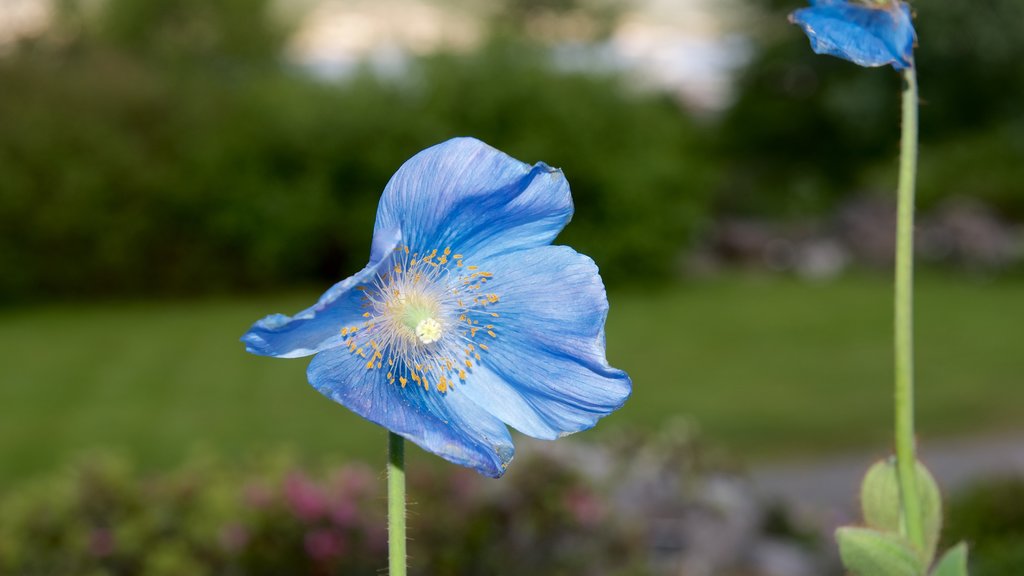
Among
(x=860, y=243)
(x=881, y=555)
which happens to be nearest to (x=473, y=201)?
(x=881, y=555)

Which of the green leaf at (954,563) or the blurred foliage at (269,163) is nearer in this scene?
the green leaf at (954,563)

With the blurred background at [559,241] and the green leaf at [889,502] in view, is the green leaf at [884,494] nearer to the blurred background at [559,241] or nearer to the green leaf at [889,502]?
the green leaf at [889,502]

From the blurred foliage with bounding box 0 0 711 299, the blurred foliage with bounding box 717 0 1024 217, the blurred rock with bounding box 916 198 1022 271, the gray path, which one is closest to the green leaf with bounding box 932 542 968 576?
the gray path

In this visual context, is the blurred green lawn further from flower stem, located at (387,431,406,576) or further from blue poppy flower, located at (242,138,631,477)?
flower stem, located at (387,431,406,576)

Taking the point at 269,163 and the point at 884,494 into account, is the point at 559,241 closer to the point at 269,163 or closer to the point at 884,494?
the point at 269,163

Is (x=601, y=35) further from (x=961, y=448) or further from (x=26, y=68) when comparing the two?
(x=961, y=448)

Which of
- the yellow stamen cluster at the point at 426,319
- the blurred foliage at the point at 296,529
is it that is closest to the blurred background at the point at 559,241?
the blurred foliage at the point at 296,529

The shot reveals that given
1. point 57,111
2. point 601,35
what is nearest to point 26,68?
point 57,111
